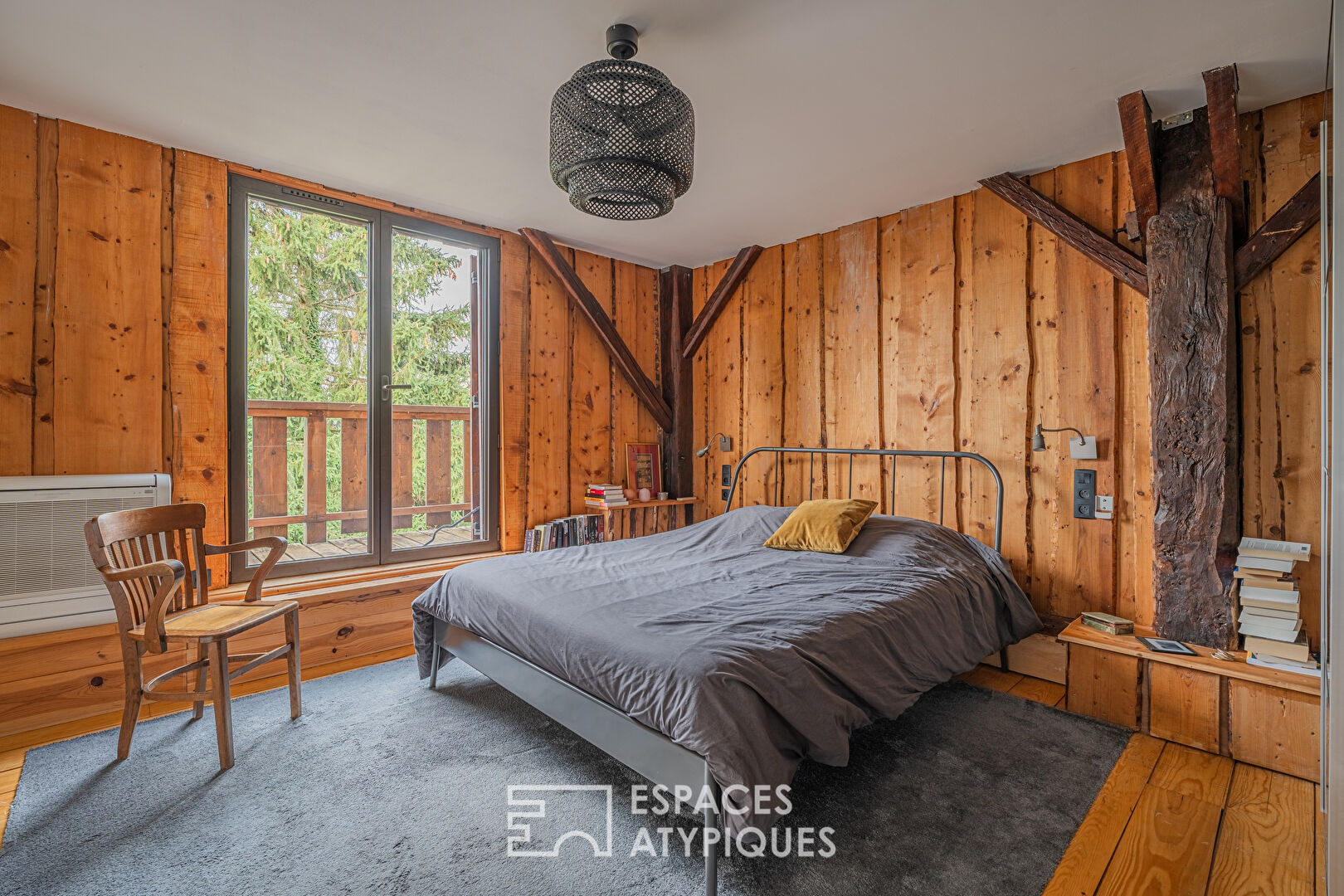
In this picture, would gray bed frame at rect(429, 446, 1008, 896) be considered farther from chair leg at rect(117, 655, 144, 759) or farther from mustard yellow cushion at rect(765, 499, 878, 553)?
chair leg at rect(117, 655, 144, 759)

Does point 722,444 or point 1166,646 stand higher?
point 722,444

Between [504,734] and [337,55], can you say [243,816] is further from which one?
[337,55]

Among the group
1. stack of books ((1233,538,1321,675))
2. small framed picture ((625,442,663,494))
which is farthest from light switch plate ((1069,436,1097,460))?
small framed picture ((625,442,663,494))

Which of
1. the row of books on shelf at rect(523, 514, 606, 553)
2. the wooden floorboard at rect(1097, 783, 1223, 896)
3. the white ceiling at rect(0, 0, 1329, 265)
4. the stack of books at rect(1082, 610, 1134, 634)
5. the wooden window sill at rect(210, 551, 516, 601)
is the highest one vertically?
the white ceiling at rect(0, 0, 1329, 265)

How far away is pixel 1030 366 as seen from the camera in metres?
3.04

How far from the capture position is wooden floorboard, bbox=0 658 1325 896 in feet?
5.06

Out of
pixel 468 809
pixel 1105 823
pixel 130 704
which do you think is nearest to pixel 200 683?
pixel 130 704

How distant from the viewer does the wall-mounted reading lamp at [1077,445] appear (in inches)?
110

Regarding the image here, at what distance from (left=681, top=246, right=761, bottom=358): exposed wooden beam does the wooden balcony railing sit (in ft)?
5.83

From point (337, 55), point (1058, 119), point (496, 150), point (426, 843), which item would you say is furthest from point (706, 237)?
point (426, 843)

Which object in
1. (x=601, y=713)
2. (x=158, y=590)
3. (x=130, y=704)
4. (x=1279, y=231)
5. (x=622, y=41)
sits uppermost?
(x=622, y=41)

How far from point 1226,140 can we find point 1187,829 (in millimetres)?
2438

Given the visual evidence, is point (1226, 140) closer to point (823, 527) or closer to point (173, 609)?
point (823, 527)

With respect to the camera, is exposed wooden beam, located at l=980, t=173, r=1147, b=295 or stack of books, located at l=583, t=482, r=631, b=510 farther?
stack of books, located at l=583, t=482, r=631, b=510
